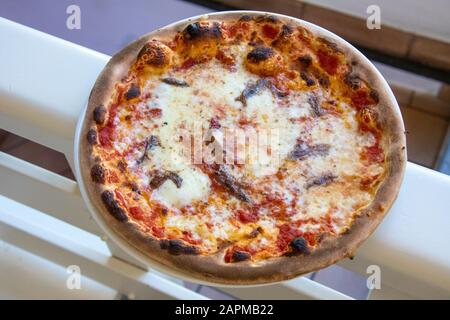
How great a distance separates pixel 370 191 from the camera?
2.67ft

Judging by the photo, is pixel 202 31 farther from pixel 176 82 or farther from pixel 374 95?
pixel 374 95

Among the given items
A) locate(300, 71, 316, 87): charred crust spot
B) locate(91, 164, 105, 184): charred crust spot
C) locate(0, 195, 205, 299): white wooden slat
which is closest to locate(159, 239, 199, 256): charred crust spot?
locate(91, 164, 105, 184): charred crust spot

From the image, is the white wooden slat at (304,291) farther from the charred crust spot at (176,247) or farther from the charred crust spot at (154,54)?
the charred crust spot at (154,54)

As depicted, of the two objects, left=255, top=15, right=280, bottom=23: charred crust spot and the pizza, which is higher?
left=255, top=15, right=280, bottom=23: charred crust spot

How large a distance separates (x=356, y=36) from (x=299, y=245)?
0.97m

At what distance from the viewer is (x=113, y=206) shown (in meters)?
0.79

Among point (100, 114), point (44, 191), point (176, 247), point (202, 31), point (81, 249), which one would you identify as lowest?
point (81, 249)

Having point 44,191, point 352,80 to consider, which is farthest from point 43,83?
point 352,80

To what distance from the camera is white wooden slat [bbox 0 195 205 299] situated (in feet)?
3.97

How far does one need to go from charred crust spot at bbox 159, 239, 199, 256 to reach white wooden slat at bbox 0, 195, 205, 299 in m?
0.45

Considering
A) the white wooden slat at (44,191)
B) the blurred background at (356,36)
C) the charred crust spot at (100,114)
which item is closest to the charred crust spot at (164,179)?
the charred crust spot at (100,114)

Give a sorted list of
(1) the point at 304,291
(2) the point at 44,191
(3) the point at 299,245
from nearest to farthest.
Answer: (3) the point at 299,245, (1) the point at 304,291, (2) the point at 44,191

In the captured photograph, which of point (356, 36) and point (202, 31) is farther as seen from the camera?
point (356, 36)

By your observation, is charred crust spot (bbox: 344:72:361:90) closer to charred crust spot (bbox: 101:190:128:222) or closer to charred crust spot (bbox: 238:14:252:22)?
charred crust spot (bbox: 238:14:252:22)
